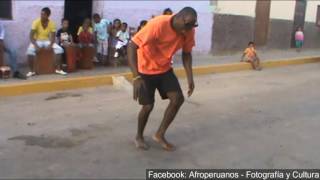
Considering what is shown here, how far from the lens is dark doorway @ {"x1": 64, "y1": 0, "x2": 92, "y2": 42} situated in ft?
Result: 42.9

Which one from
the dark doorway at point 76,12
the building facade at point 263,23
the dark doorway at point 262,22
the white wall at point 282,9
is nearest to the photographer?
the dark doorway at point 76,12

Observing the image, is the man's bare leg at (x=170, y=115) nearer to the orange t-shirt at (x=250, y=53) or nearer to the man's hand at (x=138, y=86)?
the man's hand at (x=138, y=86)

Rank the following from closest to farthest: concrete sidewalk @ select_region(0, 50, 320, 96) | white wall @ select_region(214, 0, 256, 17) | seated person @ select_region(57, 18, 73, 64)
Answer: concrete sidewalk @ select_region(0, 50, 320, 96) < seated person @ select_region(57, 18, 73, 64) < white wall @ select_region(214, 0, 256, 17)

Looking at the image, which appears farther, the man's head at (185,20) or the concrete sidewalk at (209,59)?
the concrete sidewalk at (209,59)

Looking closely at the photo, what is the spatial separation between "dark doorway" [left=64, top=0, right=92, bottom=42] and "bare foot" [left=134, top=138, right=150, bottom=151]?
7.13 metres

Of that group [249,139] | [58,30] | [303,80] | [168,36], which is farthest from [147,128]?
[303,80]

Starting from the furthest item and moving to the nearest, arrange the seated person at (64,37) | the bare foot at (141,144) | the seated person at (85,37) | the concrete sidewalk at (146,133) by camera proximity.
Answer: the seated person at (85,37), the seated person at (64,37), the bare foot at (141,144), the concrete sidewalk at (146,133)

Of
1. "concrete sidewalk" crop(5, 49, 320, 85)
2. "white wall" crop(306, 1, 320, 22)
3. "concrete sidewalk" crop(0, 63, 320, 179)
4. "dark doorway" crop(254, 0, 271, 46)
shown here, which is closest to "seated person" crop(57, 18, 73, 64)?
"concrete sidewalk" crop(5, 49, 320, 85)

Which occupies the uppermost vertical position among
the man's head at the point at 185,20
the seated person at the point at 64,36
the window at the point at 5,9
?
the man's head at the point at 185,20

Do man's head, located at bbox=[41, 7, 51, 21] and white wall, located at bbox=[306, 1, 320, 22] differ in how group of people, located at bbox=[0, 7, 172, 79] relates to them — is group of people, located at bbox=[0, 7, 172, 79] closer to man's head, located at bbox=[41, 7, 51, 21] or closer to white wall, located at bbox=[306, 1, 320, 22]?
man's head, located at bbox=[41, 7, 51, 21]

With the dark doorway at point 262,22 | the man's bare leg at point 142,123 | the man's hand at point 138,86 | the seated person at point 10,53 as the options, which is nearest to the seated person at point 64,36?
the seated person at point 10,53

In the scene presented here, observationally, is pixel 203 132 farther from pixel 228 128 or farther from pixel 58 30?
pixel 58 30

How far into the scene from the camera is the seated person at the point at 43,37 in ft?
35.6

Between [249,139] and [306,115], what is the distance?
6.81ft
